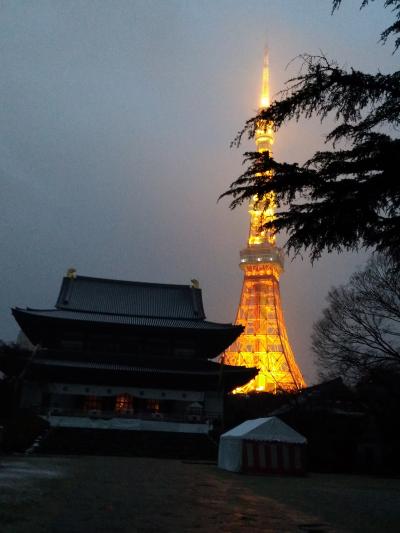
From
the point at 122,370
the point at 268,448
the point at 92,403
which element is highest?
the point at 122,370

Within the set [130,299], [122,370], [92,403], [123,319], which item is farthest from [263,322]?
[122,370]

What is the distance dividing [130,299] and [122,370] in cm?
953

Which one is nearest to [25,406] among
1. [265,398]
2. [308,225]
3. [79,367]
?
[79,367]

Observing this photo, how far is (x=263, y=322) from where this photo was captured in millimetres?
62156

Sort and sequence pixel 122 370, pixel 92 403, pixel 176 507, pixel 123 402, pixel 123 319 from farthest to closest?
pixel 123 319 → pixel 92 403 → pixel 123 402 → pixel 122 370 → pixel 176 507

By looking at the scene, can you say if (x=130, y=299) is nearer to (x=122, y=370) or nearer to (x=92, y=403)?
(x=92, y=403)

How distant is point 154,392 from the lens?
3159cm

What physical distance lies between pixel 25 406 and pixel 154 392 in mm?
7864

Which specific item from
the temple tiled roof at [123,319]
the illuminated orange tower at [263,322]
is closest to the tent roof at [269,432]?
the temple tiled roof at [123,319]

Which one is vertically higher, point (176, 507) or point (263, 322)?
point (263, 322)

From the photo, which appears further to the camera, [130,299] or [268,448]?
[130,299]

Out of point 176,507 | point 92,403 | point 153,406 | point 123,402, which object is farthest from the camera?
point 153,406

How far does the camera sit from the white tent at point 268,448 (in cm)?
1584

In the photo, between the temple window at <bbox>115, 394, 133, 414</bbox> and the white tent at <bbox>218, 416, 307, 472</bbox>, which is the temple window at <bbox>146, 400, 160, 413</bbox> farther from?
the white tent at <bbox>218, 416, 307, 472</bbox>
